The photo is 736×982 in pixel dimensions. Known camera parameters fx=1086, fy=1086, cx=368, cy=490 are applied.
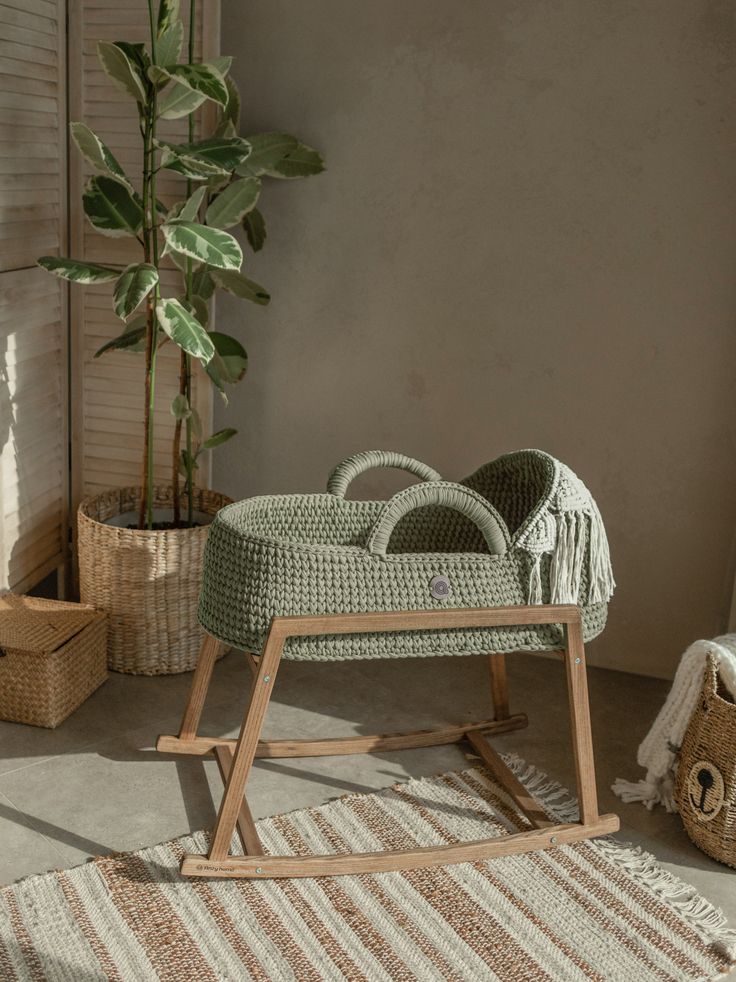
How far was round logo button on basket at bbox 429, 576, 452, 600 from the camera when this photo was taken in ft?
6.22

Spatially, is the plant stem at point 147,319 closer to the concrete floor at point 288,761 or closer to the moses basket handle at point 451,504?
the concrete floor at point 288,761

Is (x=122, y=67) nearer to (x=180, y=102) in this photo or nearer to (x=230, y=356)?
(x=180, y=102)

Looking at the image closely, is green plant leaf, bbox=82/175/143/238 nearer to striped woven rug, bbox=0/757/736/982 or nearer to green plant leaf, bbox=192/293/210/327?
green plant leaf, bbox=192/293/210/327

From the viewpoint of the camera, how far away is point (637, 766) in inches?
90.4

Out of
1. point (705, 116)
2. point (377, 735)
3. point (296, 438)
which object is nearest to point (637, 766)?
point (377, 735)

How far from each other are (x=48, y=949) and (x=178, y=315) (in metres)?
1.28

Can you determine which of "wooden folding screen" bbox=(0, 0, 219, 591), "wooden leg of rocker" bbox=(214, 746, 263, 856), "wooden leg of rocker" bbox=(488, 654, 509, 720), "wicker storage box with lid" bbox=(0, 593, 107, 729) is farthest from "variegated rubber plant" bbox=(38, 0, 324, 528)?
"wooden leg of rocker" bbox=(488, 654, 509, 720)

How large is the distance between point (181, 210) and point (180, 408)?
461 mm

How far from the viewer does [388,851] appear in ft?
6.29

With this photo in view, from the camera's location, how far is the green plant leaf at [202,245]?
2.29 meters

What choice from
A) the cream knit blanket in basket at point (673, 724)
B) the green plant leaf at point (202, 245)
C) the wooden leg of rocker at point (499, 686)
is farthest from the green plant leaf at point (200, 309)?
the cream knit blanket in basket at point (673, 724)

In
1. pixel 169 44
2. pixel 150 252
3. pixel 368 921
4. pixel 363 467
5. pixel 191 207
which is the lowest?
pixel 368 921

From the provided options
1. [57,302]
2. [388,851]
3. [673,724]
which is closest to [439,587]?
[388,851]

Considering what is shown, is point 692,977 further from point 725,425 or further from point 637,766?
point 725,425
